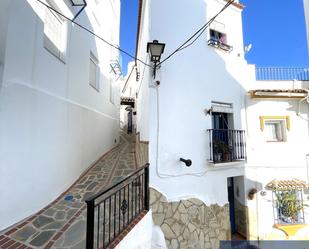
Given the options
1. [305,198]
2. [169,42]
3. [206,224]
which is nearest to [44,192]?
[206,224]

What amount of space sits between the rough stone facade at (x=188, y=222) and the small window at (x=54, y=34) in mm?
4422

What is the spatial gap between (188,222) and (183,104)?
3.28 meters

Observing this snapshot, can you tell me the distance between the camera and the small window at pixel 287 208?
24.0 ft

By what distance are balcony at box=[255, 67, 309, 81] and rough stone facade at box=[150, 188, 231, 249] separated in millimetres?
6152

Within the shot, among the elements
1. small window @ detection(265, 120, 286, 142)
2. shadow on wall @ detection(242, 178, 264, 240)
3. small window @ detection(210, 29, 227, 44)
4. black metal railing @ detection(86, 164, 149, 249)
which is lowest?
shadow on wall @ detection(242, 178, 264, 240)

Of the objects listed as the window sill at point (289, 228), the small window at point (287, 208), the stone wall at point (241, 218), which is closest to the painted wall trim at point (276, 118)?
the small window at point (287, 208)

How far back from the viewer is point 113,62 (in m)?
10.2

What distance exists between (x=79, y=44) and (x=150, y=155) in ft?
14.5

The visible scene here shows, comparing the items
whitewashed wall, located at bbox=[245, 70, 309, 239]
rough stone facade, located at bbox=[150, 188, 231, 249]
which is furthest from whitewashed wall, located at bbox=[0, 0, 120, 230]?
whitewashed wall, located at bbox=[245, 70, 309, 239]

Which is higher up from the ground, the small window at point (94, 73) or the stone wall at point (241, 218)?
the small window at point (94, 73)

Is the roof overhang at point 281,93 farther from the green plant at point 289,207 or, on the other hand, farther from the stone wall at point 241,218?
the stone wall at point 241,218

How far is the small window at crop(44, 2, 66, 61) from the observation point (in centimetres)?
445

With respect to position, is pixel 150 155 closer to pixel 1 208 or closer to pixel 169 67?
pixel 169 67

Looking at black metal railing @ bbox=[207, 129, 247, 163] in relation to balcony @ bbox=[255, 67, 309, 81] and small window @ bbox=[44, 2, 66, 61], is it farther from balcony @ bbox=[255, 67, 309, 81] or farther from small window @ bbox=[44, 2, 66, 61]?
small window @ bbox=[44, 2, 66, 61]
